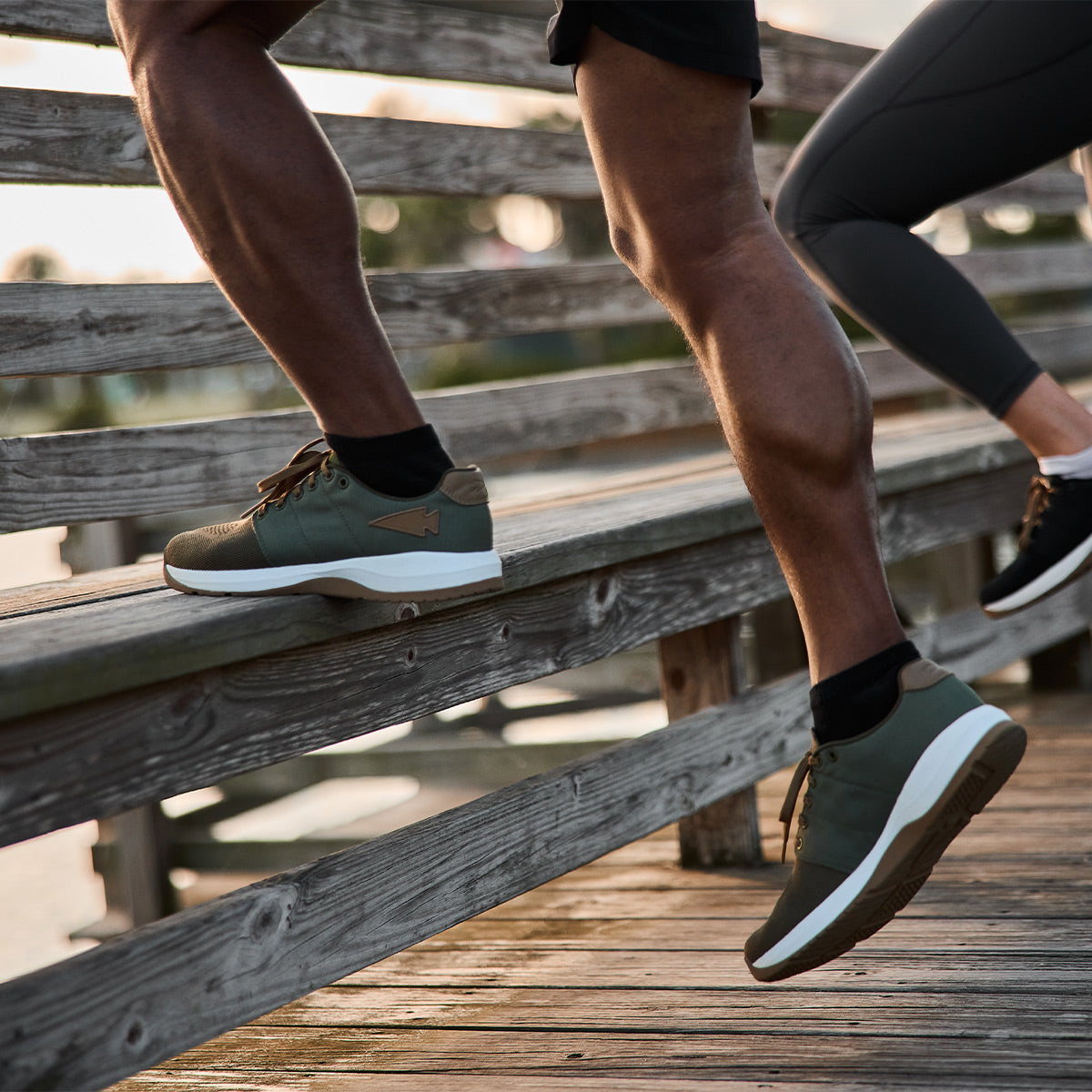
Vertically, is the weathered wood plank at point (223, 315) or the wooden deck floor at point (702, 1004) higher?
the weathered wood plank at point (223, 315)

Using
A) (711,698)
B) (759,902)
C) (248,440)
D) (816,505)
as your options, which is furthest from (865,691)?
(248,440)

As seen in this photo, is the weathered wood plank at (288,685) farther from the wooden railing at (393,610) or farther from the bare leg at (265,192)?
the bare leg at (265,192)

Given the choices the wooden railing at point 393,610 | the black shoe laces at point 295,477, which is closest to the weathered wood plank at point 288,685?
the wooden railing at point 393,610

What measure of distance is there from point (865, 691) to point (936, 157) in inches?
32.4

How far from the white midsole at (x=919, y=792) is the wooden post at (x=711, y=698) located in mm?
1042

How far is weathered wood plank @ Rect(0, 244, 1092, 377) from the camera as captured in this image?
1976 mm

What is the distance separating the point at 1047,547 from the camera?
1893 millimetres

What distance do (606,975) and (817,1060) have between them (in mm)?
452

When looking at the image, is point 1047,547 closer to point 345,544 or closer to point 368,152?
point 345,544

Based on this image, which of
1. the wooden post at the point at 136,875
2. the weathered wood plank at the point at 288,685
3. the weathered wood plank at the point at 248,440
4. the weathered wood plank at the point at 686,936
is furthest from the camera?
the wooden post at the point at 136,875

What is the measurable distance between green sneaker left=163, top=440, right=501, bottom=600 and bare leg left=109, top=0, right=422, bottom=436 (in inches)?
3.2

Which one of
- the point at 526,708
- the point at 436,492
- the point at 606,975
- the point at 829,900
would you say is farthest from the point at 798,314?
the point at 526,708

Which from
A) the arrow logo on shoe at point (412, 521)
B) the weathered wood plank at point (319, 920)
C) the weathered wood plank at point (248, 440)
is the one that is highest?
the weathered wood plank at point (248, 440)

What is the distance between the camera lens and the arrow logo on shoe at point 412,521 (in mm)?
1401
